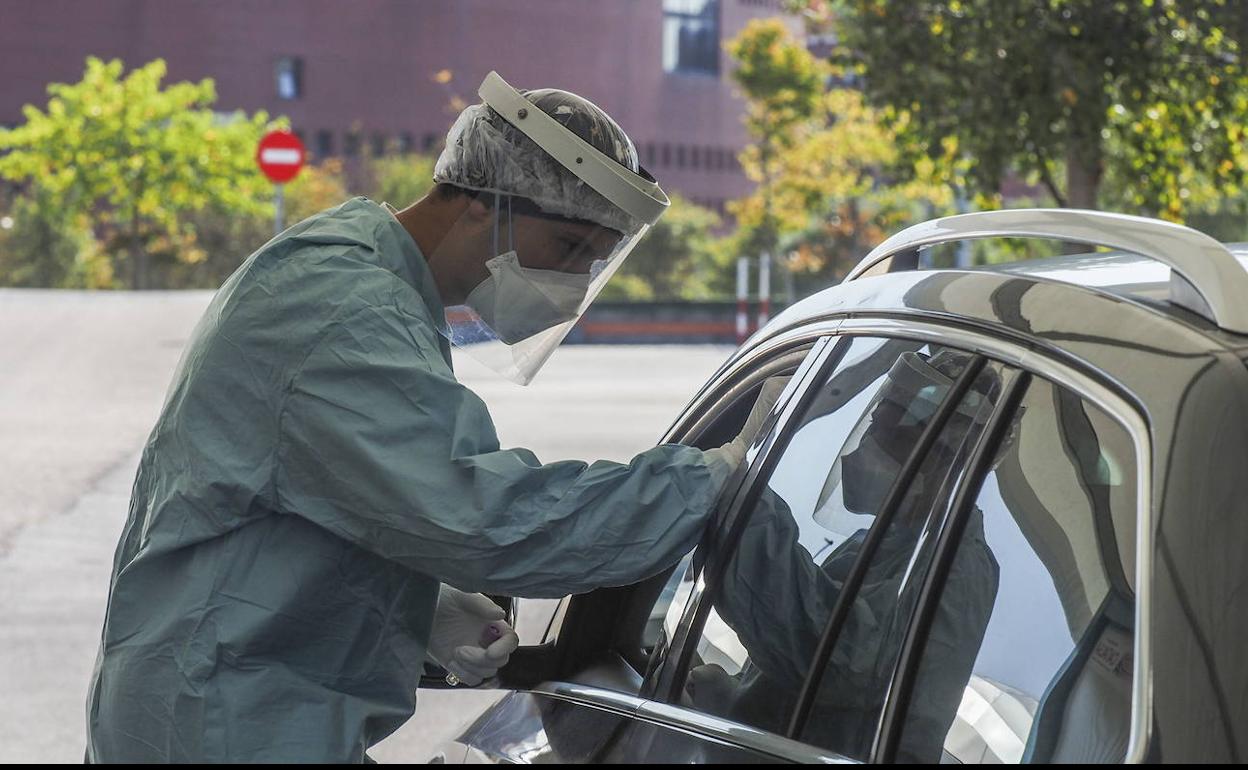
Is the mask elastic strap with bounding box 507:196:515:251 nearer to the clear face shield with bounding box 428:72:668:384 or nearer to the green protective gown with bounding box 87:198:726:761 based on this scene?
the clear face shield with bounding box 428:72:668:384

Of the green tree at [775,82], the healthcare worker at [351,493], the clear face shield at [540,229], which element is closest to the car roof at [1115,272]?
the healthcare worker at [351,493]

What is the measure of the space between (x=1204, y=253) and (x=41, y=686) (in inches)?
227

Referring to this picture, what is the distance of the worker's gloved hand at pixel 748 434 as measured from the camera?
2.33 meters

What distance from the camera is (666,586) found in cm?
261

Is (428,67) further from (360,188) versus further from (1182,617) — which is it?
(1182,617)

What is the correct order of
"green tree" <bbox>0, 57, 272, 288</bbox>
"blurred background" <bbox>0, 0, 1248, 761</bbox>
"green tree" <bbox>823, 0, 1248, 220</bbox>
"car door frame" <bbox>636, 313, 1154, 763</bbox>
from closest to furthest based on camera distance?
"car door frame" <bbox>636, 313, 1154, 763</bbox>, "green tree" <bbox>823, 0, 1248, 220</bbox>, "blurred background" <bbox>0, 0, 1248, 761</bbox>, "green tree" <bbox>0, 57, 272, 288</bbox>

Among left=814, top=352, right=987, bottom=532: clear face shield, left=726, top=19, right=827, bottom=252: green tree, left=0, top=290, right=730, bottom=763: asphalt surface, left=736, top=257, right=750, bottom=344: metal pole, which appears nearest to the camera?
left=814, top=352, right=987, bottom=532: clear face shield

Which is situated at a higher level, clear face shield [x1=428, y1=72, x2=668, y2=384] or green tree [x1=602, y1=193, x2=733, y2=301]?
clear face shield [x1=428, y1=72, x2=668, y2=384]

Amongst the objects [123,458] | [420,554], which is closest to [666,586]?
[420,554]

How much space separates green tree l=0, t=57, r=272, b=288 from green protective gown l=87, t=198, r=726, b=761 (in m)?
37.4

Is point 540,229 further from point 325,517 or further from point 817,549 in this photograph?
point 817,549

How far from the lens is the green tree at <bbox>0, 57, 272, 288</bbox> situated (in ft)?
127

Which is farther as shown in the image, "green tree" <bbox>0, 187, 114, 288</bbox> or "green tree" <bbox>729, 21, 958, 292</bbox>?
"green tree" <bbox>0, 187, 114, 288</bbox>

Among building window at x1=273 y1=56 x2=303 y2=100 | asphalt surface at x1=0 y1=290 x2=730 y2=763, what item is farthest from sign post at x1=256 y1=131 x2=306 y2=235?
building window at x1=273 y1=56 x2=303 y2=100
